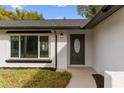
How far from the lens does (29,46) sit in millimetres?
15227

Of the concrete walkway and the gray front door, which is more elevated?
the gray front door

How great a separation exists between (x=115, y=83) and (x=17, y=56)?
41.0 ft

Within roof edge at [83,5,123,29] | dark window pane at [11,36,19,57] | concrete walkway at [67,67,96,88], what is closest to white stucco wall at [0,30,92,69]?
dark window pane at [11,36,19,57]

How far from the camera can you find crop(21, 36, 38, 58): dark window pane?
49.9ft

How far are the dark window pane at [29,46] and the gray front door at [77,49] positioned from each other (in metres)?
2.87

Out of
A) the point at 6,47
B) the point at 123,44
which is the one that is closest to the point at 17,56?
the point at 6,47

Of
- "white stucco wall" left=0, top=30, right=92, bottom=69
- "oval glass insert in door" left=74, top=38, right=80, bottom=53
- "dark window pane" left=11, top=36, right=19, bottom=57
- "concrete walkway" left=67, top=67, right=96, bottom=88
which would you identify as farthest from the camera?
"oval glass insert in door" left=74, top=38, right=80, bottom=53

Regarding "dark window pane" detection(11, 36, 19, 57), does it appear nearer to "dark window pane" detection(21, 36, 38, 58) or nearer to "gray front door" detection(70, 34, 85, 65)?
"dark window pane" detection(21, 36, 38, 58)

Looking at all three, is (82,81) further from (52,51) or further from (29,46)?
(29,46)

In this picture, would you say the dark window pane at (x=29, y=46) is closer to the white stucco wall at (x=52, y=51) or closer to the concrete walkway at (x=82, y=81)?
the white stucco wall at (x=52, y=51)

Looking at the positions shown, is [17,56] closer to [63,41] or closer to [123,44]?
[63,41]

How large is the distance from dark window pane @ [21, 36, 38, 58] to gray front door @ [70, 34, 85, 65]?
2871 millimetres

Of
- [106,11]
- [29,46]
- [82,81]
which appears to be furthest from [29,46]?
[106,11]

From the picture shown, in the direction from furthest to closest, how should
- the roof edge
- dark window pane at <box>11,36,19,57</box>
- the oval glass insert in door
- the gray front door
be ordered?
1. the oval glass insert in door
2. the gray front door
3. dark window pane at <box>11,36,19,57</box>
4. the roof edge
